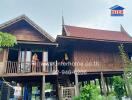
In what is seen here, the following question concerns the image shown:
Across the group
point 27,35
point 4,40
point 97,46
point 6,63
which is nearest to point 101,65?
point 97,46

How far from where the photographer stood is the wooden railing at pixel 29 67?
1420cm

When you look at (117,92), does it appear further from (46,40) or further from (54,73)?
(46,40)

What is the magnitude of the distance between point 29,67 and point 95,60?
5.97m

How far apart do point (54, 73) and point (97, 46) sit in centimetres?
517

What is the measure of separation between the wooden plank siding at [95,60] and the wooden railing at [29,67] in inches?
87.9

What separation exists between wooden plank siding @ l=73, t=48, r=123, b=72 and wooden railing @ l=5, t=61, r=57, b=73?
2233 millimetres

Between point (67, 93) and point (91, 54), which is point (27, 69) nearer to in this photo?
point (67, 93)

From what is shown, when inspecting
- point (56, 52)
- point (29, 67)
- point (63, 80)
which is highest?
point (56, 52)

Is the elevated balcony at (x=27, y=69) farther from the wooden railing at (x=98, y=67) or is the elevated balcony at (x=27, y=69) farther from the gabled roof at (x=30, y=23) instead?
the gabled roof at (x=30, y=23)

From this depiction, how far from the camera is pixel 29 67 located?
1487cm

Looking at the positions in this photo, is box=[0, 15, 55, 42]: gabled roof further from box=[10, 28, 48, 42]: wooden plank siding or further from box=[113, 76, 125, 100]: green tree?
box=[113, 76, 125, 100]: green tree

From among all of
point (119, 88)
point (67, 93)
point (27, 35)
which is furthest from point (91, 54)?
point (27, 35)

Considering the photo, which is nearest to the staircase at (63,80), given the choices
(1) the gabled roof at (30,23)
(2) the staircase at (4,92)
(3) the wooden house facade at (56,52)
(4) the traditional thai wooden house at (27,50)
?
(3) the wooden house facade at (56,52)

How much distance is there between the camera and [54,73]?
1455 cm
